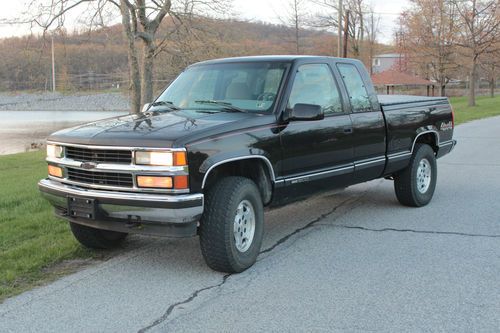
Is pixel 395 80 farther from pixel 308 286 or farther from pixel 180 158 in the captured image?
pixel 180 158

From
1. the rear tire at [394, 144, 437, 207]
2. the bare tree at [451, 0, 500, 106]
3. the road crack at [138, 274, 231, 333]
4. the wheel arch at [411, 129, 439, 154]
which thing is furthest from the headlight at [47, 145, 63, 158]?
the bare tree at [451, 0, 500, 106]

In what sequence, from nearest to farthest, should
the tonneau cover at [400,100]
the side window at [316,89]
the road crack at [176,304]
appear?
the road crack at [176,304] < the side window at [316,89] < the tonneau cover at [400,100]

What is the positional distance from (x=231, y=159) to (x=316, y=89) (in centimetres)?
173

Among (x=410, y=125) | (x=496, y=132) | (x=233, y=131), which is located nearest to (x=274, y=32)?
(x=496, y=132)

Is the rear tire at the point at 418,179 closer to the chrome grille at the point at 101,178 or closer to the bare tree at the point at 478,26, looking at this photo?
the chrome grille at the point at 101,178

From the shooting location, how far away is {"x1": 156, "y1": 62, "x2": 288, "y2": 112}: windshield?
559cm

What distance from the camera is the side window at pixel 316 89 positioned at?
5777 mm

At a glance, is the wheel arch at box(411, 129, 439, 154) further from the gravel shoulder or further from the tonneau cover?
the gravel shoulder

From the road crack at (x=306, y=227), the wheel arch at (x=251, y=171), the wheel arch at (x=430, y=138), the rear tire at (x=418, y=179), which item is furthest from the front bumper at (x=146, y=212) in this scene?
the wheel arch at (x=430, y=138)

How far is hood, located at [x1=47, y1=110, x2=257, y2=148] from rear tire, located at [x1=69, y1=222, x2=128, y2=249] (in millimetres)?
943

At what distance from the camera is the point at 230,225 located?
15.6ft

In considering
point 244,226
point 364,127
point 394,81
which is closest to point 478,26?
point 394,81

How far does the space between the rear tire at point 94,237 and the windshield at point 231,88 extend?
1.53 m

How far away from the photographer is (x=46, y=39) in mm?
17938
